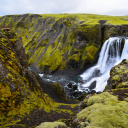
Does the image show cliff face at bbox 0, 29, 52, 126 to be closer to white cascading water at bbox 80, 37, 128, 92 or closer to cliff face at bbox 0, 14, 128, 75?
white cascading water at bbox 80, 37, 128, 92

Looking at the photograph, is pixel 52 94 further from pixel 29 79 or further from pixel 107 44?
pixel 107 44

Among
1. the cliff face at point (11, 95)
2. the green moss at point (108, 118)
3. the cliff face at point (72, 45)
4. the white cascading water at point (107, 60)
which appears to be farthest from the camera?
the cliff face at point (72, 45)

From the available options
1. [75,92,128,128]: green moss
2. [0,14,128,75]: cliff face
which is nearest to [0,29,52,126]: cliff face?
[75,92,128,128]: green moss

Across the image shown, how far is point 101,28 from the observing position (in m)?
62.0

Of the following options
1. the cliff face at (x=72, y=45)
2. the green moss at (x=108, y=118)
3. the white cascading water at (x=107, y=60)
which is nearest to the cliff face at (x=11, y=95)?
the green moss at (x=108, y=118)

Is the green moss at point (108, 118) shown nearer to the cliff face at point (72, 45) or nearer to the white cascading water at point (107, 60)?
the white cascading water at point (107, 60)

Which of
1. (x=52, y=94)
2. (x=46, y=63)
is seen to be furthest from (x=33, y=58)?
(x=52, y=94)

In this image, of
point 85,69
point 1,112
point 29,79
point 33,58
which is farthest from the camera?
point 33,58

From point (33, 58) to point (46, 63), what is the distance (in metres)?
18.3

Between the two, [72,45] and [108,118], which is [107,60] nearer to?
[72,45]

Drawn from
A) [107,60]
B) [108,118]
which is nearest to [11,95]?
[108,118]

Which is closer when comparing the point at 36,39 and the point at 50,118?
the point at 50,118

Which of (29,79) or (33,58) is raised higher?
(33,58)

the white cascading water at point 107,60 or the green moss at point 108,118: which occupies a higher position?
the white cascading water at point 107,60
